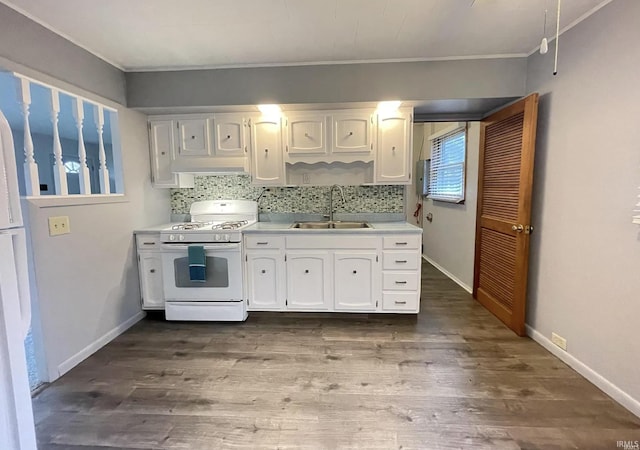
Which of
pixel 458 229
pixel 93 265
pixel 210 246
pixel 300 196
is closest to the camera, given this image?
pixel 93 265

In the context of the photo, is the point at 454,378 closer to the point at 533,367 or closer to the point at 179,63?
the point at 533,367

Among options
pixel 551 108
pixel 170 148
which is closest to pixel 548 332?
pixel 551 108

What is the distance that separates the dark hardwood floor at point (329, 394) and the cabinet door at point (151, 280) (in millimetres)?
329

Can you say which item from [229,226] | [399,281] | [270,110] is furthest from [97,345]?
[399,281]

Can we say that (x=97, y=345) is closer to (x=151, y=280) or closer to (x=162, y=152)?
(x=151, y=280)

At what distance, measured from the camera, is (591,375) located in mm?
2041

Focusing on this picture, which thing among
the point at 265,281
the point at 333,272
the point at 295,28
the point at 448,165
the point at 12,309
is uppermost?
the point at 295,28

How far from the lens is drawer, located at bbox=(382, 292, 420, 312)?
9.75ft

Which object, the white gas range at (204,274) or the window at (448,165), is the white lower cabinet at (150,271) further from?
the window at (448,165)

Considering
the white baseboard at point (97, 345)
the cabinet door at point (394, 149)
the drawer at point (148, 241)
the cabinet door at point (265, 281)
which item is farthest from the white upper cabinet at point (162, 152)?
the cabinet door at point (394, 149)

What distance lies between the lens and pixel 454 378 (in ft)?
6.90

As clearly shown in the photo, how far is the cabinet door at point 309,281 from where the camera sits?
3.01 meters

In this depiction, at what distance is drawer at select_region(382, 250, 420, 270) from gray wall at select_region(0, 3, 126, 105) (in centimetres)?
292

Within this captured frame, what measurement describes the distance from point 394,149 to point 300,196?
1.18m
